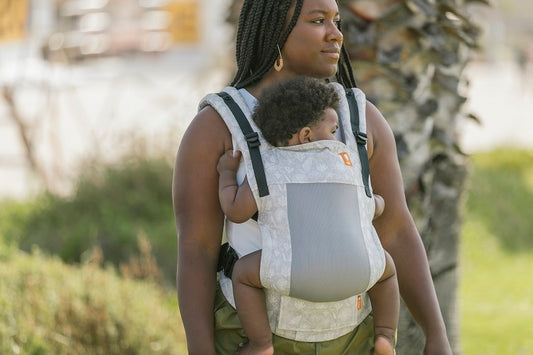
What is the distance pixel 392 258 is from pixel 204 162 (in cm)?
59

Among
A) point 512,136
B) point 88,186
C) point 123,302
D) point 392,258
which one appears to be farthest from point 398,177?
point 512,136

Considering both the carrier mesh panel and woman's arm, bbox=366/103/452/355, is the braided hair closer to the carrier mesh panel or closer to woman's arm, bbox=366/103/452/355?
woman's arm, bbox=366/103/452/355

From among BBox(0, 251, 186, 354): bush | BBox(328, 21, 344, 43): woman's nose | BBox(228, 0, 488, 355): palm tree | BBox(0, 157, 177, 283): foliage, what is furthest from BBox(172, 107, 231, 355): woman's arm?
BBox(0, 157, 177, 283): foliage

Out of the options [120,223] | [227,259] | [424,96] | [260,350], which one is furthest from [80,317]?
[120,223]

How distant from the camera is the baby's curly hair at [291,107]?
7.14 feet

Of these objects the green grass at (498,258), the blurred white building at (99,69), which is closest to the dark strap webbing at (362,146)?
the green grass at (498,258)

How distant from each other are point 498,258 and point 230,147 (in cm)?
684

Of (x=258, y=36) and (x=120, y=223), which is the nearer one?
(x=258, y=36)

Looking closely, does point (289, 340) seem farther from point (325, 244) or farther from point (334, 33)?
point (334, 33)

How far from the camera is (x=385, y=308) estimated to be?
2.34m

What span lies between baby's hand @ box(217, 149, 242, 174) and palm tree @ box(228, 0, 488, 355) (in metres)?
1.44

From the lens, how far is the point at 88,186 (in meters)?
8.48

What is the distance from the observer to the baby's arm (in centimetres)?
219

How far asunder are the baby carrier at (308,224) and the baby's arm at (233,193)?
0.02m
